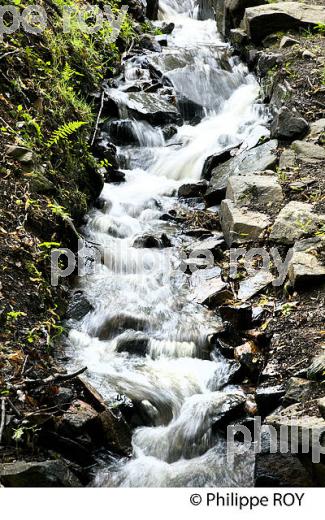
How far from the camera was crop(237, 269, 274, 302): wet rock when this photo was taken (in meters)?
5.08

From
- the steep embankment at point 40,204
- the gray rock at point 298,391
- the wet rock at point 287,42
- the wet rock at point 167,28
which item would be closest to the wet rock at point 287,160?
the steep embankment at point 40,204

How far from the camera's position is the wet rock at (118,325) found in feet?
16.3

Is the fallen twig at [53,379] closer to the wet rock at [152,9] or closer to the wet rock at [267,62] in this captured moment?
the wet rock at [267,62]

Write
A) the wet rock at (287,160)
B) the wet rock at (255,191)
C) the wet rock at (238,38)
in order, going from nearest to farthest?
1. the wet rock at (255,191)
2. the wet rock at (287,160)
3. the wet rock at (238,38)

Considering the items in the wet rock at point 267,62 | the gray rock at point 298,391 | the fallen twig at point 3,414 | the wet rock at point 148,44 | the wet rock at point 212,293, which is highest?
the wet rock at point 148,44

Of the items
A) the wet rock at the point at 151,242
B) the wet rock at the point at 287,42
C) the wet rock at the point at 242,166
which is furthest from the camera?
the wet rock at the point at 287,42

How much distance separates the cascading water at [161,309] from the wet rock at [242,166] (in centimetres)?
52

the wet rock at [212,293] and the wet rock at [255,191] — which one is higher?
the wet rock at [255,191]

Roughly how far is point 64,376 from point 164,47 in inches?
397

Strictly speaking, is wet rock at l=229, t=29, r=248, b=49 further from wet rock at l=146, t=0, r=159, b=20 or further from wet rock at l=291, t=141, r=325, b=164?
wet rock at l=291, t=141, r=325, b=164

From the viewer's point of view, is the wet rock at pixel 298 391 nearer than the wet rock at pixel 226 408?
Yes

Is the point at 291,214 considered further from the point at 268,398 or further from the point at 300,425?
the point at 300,425

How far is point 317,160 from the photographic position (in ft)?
21.5
